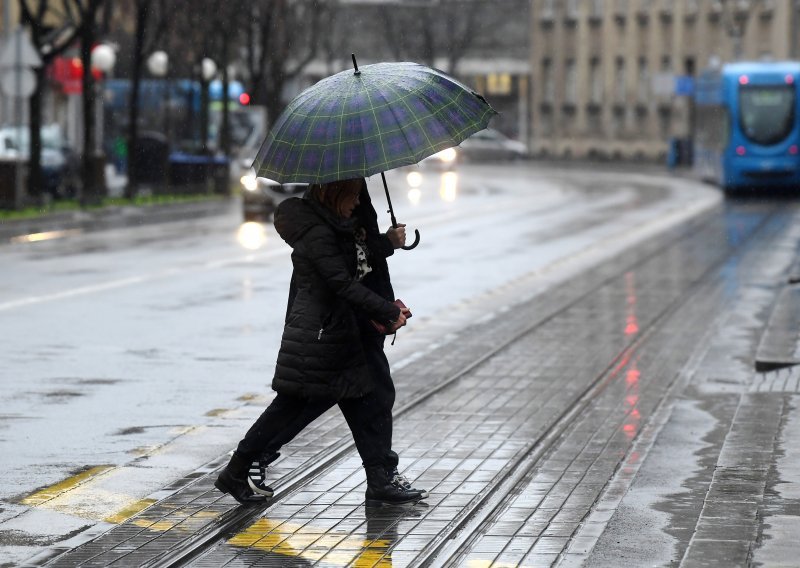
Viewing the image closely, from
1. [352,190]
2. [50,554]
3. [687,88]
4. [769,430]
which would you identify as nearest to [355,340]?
[352,190]

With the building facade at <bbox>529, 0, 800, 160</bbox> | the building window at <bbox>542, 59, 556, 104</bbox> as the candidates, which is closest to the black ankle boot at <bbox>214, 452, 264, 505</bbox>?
the building facade at <bbox>529, 0, 800, 160</bbox>

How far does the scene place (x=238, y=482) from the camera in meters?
8.50

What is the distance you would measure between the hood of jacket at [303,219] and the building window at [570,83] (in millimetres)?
80374

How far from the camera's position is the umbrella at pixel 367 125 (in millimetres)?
8102

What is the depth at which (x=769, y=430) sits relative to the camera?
10.7 m

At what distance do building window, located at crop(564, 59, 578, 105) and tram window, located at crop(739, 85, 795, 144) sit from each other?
41674 millimetres

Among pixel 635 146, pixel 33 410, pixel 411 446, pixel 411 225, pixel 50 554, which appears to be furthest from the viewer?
pixel 635 146

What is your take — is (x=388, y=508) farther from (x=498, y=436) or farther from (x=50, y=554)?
(x=498, y=436)

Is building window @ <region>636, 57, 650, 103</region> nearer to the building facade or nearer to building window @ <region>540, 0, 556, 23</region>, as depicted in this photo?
the building facade

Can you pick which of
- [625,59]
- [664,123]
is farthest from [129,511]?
[625,59]

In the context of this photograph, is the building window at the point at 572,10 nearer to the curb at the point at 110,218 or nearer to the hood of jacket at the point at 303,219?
the curb at the point at 110,218

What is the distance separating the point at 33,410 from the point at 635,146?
240ft

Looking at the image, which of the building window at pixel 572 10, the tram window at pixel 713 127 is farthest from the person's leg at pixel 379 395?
the building window at pixel 572 10

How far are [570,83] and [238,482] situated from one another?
81120 mm
